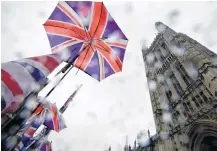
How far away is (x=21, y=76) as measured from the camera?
5.24 metres

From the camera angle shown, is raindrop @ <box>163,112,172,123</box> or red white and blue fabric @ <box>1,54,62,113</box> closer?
red white and blue fabric @ <box>1,54,62,113</box>

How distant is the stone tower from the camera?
17.6m

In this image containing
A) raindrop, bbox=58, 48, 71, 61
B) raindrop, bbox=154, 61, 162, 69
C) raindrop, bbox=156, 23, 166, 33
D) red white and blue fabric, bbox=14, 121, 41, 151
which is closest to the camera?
raindrop, bbox=58, 48, 71, 61

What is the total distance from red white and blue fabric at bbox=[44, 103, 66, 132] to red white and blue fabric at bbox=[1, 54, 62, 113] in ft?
21.3

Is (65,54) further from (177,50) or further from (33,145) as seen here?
(177,50)

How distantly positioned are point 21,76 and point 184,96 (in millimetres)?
21104

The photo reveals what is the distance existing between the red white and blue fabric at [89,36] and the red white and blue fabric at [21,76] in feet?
4.02

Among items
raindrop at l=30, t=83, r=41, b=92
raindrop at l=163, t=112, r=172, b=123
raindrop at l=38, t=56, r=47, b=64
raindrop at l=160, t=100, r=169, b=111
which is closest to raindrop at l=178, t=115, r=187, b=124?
raindrop at l=163, t=112, r=172, b=123

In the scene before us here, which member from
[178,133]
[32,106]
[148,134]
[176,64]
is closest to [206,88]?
[178,133]

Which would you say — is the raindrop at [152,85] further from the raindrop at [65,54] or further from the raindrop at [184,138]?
the raindrop at [65,54]

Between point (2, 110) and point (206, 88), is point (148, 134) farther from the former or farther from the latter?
point (2, 110)

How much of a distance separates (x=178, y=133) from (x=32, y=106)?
63.5ft

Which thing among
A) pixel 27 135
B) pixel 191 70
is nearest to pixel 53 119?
pixel 27 135

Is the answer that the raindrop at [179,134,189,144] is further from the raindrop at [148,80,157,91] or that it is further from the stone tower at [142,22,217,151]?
the raindrop at [148,80,157,91]
